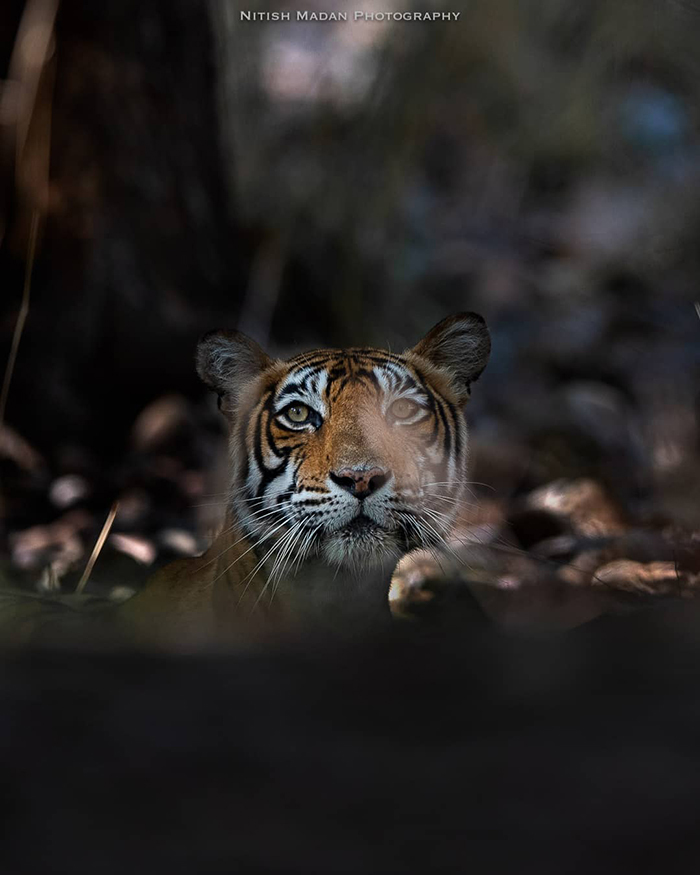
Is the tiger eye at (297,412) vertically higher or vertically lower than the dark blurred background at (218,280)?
lower

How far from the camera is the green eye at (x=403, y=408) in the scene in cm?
213

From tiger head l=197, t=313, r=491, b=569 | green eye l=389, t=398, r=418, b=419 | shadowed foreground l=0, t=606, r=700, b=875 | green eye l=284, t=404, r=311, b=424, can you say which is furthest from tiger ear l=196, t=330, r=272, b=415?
shadowed foreground l=0, t=606, r=700, b=875

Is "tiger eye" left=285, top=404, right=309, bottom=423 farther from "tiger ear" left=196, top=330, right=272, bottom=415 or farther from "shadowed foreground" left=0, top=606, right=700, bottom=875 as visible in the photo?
"shadowed foreground" left=0, top=606, right=700, bottom=875

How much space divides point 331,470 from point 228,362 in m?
0.34

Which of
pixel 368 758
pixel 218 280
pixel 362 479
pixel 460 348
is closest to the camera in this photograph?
pixel 368 758

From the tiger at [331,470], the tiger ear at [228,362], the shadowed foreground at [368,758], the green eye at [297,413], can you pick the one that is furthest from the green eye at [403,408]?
the shadowed foreground at [368,758]

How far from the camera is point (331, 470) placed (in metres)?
1.98

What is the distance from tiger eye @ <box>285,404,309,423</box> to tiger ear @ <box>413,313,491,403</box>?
0.25 metres

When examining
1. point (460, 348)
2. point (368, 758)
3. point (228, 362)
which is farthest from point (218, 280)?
point (368, 758)

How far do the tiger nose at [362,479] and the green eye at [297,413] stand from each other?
0.22 meters

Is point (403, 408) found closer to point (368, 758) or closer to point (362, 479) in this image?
point (362, 479)

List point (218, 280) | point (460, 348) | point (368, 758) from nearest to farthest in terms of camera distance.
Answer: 1. point (368, 758)
2. point (460, 348)
3. point (218, 280)

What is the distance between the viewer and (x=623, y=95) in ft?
24.2

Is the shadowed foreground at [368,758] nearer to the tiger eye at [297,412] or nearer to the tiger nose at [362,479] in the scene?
the tiger nose at [362,479]
